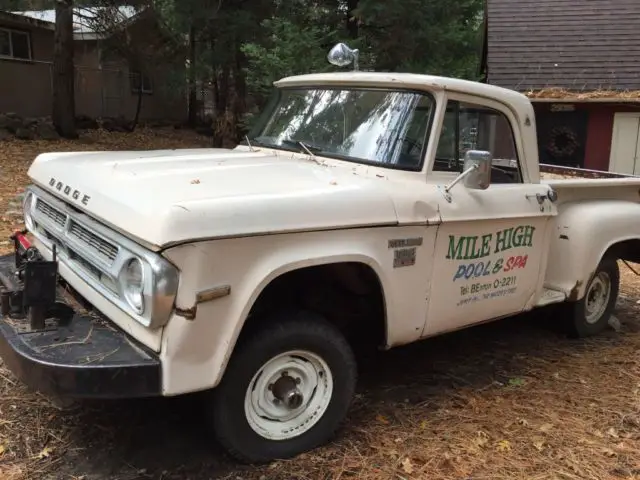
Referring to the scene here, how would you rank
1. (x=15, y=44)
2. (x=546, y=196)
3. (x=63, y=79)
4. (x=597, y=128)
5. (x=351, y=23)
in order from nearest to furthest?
(x=546, y=196) → (x=351, y=23) → (x=597, y=128) → (x=63, y=79) → (x=15, y=44)

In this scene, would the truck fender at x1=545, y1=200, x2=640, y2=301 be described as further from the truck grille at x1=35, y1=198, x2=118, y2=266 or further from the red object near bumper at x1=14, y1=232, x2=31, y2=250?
the red object near bumper at x1=14, y1=232, x2=31, y2=250

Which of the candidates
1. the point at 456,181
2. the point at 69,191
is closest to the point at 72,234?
the point at 69,191

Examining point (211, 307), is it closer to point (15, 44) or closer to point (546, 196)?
point (546, 196)

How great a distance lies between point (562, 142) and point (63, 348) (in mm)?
14470

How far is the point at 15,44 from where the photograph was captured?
19344 mm

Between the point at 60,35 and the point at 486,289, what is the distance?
49.9 feet

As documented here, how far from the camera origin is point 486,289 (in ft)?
13.3

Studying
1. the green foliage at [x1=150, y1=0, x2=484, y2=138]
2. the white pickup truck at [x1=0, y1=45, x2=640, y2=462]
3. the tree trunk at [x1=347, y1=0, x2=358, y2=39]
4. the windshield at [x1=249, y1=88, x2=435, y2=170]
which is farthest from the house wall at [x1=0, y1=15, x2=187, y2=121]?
the white pickup truck at [x1=0, y1=45, x2=640, y2=462]

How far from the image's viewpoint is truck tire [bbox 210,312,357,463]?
120 inches


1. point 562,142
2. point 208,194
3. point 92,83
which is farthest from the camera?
point 92,83

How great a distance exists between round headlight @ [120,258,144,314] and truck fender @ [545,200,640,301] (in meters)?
3.16

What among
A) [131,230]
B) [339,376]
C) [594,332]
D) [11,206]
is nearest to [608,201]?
[594,332]

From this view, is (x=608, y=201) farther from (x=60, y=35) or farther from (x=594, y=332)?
(x=60, y=35)

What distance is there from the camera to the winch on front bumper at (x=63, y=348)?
8.73 ft
